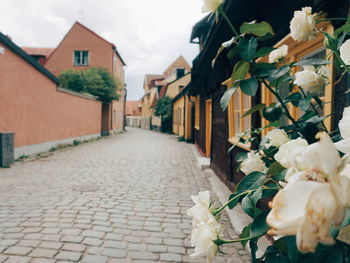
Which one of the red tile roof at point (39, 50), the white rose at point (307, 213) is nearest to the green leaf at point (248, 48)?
the white rose at point (307, 213)

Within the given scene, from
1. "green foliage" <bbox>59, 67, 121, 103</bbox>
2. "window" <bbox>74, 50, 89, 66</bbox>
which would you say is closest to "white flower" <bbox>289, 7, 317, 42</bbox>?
"green foliage" <bbox>59, 67, 121, 103</bbox>

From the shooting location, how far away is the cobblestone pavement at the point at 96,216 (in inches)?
120

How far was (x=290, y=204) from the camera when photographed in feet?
1.50

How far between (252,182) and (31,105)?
36.7ft

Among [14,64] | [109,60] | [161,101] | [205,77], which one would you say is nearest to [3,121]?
[14,64]

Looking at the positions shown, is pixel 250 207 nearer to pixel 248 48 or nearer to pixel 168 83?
pixel 248 48

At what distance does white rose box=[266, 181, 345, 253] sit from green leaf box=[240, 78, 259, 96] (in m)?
0.79

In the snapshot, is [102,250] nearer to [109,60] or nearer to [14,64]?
[14,64]

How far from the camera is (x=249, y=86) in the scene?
1.23 meters

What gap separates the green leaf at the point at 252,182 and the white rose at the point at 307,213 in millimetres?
626

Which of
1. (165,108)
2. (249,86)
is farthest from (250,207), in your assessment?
(165,108)

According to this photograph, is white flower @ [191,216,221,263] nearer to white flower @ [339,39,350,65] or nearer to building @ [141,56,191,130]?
white flower @ [339,39,350,65]

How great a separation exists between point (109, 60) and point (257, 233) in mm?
25800

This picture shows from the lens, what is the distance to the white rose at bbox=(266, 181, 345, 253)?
0.44 m
